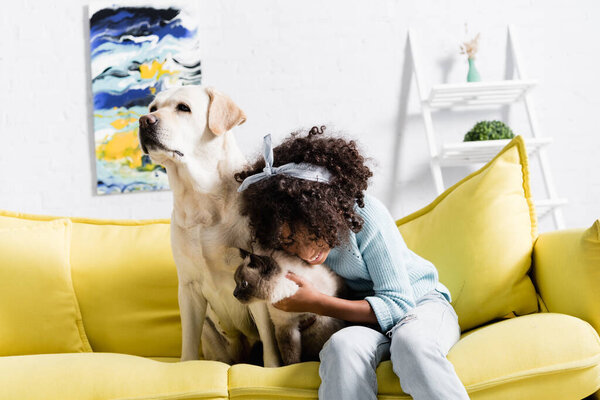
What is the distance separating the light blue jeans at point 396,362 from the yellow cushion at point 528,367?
4 cm

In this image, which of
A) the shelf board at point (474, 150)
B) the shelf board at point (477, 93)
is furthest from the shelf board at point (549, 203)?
the shelf board at point (477, 93)

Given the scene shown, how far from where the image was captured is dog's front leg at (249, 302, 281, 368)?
1.32 m

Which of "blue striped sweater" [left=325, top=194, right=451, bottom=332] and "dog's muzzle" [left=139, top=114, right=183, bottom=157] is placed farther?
"dog's muzzle" [left=139, top=114, right=183, bottom=157]

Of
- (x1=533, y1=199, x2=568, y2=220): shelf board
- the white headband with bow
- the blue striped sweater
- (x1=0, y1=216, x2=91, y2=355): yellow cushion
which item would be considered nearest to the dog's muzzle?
the white headband with bow

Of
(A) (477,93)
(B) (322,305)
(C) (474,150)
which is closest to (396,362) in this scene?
(B) (322,305)

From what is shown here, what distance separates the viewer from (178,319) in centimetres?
174

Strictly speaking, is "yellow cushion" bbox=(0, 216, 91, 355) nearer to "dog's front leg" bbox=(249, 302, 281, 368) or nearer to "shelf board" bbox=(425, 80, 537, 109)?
"dog's front leg" bbox=(249, 302, 281, 368)

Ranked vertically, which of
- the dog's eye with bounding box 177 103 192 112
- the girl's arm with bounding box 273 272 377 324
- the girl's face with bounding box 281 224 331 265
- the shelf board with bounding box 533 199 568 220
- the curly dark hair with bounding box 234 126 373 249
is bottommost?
the shelf board with bounding box 533 199 568 220

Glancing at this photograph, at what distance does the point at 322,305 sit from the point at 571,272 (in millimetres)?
598

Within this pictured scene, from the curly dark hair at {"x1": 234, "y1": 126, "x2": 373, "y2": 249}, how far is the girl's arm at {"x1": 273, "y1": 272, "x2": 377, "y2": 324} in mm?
115

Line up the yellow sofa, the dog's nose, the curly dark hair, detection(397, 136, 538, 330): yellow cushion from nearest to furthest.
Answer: the yellow sofa < the curly dark hair < the dog's nose < detection(397, 136, 538, 330): yellow cushion

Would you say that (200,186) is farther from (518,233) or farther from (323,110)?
(323,110)

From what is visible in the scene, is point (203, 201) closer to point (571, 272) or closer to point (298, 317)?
point (298, 317)

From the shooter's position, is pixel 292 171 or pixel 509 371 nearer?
pixel 509 371
